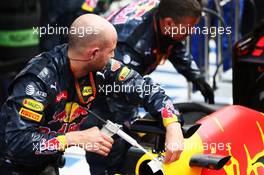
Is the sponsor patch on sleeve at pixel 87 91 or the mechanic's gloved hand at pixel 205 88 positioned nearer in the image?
the sponsor patch on sleeve at pixel 87 91

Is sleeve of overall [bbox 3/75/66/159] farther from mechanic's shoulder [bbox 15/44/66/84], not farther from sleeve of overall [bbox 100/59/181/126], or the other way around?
sleeve of overall [bbox 100/59/181/126]

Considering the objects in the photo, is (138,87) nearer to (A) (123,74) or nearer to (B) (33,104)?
(A) (123,74)

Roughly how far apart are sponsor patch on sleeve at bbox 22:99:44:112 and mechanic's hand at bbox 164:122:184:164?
522 millimetres

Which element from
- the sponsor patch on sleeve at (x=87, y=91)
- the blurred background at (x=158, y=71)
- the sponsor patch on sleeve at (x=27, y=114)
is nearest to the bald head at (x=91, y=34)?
the sponsor patch on sleeve at (x=87, y=91)

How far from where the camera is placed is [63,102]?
265 centimetres

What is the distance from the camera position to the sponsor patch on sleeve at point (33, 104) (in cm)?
247

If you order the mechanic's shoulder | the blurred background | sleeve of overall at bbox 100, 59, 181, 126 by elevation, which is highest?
the mechanic's shoulder

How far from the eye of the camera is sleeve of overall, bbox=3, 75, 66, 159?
95.7 inches

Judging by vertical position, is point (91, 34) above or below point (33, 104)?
above

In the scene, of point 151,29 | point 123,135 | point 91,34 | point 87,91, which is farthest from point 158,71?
point 123,135

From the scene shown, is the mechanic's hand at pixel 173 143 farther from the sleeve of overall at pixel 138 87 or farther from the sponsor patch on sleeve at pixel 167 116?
the sleeve of overall at pixel 138 87

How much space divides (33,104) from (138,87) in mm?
521

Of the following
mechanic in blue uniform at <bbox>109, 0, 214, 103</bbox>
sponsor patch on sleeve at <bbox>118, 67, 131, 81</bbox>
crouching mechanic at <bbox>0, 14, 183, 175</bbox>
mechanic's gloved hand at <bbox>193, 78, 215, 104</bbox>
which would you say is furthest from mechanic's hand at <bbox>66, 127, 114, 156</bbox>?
mechanic's gloved hand at <bbox>193, 78, 215, 104</bbox>

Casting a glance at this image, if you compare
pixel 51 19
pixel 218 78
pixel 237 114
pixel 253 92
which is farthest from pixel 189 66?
pixel 218 78
